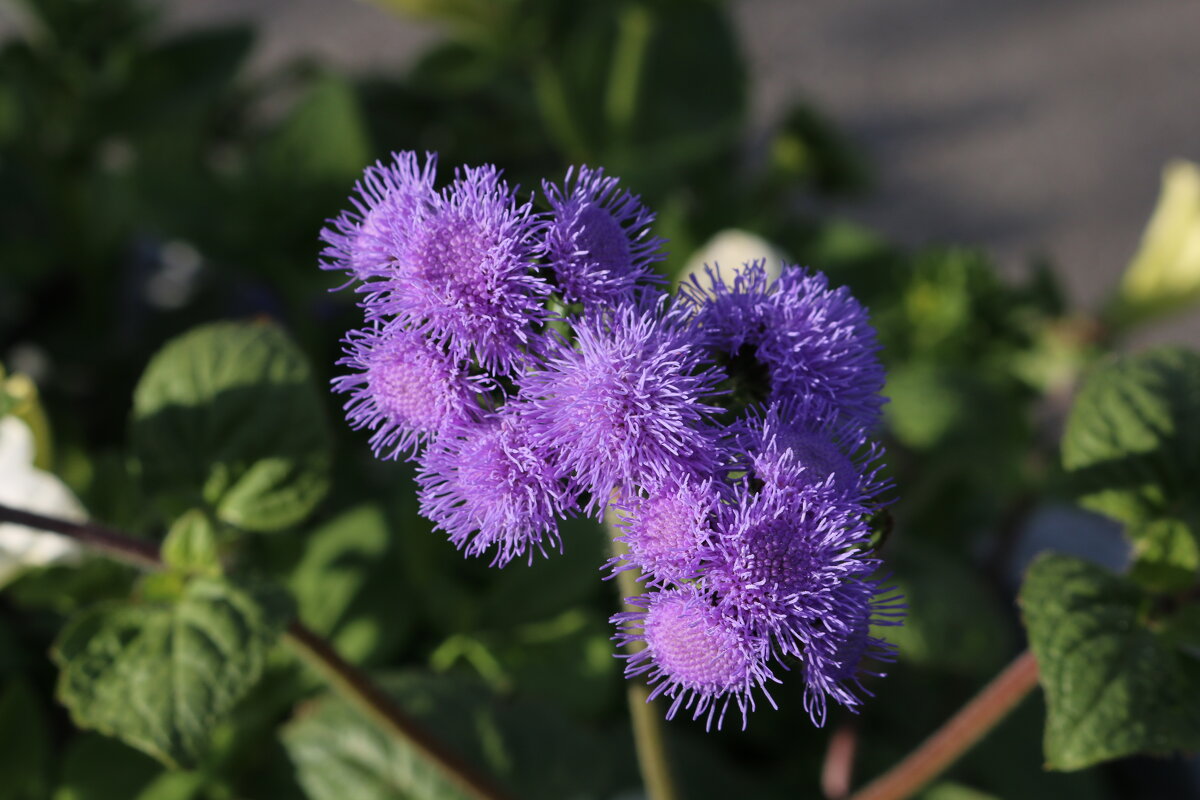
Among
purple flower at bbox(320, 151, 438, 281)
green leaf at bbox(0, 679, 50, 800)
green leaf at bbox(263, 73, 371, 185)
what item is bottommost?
green leaf at bbox(0, 679, 50, 800)

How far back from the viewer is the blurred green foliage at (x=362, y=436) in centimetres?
80

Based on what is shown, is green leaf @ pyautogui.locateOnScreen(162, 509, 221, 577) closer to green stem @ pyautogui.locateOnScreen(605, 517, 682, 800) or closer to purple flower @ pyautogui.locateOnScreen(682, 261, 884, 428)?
green stem @ pyautogui.locateOnScreen(605, 517, 682, 800)

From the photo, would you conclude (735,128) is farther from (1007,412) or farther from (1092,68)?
(1092,68)

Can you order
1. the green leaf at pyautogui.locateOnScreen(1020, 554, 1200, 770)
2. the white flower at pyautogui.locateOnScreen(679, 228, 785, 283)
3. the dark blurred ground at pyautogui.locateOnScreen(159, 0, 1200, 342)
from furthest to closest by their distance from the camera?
the dark blurred ground at pyautogui.locateOnScreen(159, 0, 1200, 342)
the white flower at pyautogui.locateOnScreen(679, 228, 785, 283)
the green leaf at pyautogui.locateOnScreen(1020, 554, 1200, 770)

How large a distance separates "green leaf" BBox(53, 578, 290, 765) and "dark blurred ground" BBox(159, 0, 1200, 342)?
1.77 m

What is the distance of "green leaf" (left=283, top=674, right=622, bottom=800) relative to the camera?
34.7 inches

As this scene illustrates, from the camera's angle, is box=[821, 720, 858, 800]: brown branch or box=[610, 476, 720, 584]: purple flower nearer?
box=[610, 476, 720, 584]: purple flower

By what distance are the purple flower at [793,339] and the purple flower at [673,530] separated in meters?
0.09

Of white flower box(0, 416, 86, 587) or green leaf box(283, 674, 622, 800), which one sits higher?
white flower box(0, 416, 86, 587)

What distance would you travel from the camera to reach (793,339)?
545mm

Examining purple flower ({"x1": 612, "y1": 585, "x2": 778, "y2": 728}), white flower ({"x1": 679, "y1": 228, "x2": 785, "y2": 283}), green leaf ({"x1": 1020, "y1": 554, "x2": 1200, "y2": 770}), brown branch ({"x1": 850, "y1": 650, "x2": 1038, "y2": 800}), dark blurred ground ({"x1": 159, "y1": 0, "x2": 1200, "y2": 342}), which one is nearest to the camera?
purple flower ({"x1": 612, "y1": 585, "x2": 778, "y2": 728})

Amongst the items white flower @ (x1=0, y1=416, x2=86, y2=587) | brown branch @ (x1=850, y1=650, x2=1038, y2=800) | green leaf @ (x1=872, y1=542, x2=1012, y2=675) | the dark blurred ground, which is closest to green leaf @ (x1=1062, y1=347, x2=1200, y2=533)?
brown branch @ (x1=850, y1=650, x2=1038, y2=800)

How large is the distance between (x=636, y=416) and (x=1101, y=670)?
341mm

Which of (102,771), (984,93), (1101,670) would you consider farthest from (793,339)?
(984,93)
